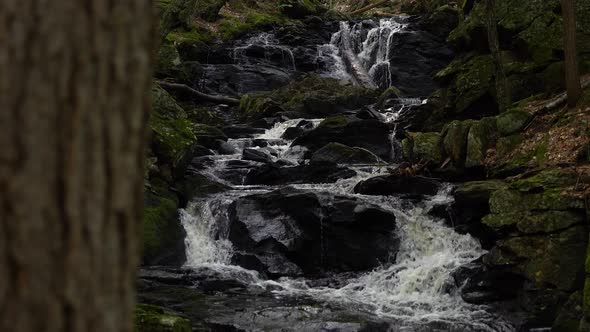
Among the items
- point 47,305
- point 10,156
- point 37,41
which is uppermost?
point 37,41

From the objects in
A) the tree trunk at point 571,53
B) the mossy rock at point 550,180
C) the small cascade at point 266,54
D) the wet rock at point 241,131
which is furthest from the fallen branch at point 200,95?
the mossy rock at point 550,180

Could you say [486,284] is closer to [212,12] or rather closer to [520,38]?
[520,38]

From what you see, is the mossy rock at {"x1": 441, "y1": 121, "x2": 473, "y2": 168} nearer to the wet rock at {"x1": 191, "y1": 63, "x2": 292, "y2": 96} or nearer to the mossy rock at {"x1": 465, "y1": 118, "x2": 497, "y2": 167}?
the mossy rock at {"x1": 465, "y1": 118, "x2": 497, "y2": 167}

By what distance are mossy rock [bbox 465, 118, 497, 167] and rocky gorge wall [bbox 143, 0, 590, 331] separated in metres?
0.03

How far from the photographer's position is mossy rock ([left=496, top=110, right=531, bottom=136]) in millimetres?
14742

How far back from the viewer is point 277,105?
24141 mm

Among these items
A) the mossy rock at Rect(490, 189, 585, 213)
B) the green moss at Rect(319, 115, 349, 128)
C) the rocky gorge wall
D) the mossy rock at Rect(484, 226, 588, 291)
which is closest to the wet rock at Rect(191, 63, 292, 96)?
the rocky gorge wall

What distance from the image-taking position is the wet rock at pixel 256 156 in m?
18.7

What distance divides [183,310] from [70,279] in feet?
29.2

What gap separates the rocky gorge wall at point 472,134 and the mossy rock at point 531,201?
0.02 metres

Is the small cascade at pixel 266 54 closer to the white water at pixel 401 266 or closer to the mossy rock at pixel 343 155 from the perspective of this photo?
the mossy rock at pixel 343 155

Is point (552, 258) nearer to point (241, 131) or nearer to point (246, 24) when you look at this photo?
point (241, 131)

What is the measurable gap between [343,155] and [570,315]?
9.58 meters

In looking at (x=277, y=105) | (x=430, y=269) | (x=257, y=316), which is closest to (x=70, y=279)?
(x=257, y=316)
